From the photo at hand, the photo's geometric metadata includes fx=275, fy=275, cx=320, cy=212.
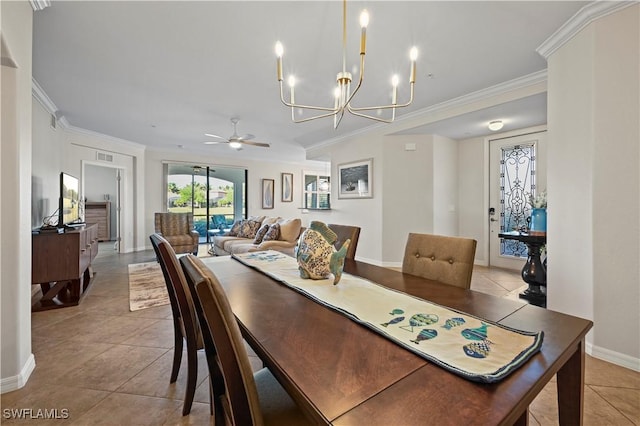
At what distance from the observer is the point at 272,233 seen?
4.78m

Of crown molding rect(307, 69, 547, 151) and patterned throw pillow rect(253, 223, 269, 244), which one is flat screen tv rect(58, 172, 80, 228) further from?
crown molding rect(307, 69, 547, 151)

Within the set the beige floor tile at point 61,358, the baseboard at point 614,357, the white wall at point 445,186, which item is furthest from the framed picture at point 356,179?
the beige floor tile at point 61,358

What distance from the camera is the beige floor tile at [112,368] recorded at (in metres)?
1.76

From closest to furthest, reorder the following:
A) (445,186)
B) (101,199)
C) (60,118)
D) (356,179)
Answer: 1. (60,118)
2. (445,186)
3. (356,179)
4. (101,199)

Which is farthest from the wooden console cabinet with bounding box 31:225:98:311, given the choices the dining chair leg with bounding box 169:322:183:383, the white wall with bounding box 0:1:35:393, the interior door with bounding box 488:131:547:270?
the interior door with bounding box 488:131:547:270

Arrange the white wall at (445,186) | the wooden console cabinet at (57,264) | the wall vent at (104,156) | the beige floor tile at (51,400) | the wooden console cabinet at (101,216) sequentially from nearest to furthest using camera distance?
1. the beige floor tile at (51,400)
2. the wooden console cabinet at (57,264)
3. the white wall at (445,186)
4. the wall vent at (104,156)
5. the wooden console cabinet at (101,216)

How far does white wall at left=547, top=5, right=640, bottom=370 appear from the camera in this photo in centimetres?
192

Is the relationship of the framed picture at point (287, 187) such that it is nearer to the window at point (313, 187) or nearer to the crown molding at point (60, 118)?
the window at point (313, 187)

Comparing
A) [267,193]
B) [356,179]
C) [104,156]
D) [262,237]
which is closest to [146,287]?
[262,237]

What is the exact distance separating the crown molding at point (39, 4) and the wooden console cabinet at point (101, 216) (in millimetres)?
7296

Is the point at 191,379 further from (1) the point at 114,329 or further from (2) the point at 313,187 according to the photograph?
(2) the point at 313,187

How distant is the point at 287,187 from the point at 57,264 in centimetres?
636

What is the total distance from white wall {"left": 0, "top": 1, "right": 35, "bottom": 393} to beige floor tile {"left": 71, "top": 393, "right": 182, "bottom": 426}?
0.65 metres

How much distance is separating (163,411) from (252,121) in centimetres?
406
